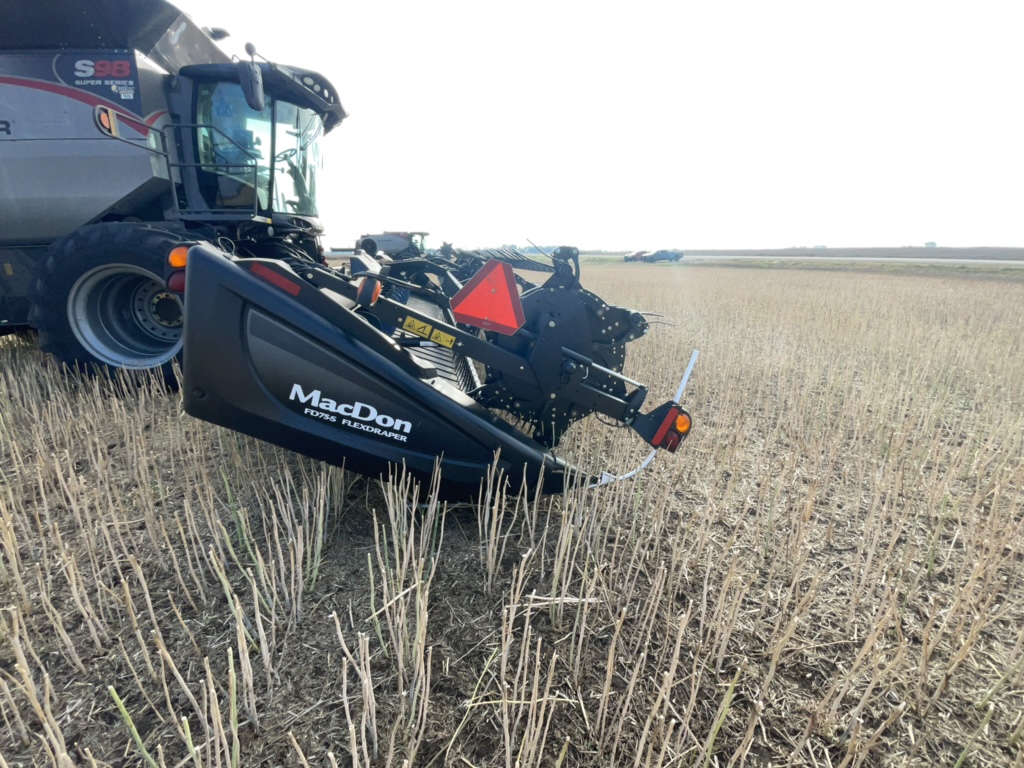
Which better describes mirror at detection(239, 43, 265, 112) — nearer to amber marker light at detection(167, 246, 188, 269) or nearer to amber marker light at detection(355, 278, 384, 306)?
amber marker light at detection(167, 246, 188, 269)

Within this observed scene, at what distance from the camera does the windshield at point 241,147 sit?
462 centimetres

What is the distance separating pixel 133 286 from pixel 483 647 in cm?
430

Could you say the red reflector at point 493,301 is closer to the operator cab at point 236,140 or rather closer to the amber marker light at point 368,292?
the amber marker light at point 368,292

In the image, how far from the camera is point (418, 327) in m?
2.45

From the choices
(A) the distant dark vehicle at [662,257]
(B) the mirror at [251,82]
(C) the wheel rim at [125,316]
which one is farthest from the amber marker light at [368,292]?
(A) the distant dark vehicle at [662,257]

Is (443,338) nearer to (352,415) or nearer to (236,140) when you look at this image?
(352,415)

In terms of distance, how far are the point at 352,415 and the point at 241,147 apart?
3.77m

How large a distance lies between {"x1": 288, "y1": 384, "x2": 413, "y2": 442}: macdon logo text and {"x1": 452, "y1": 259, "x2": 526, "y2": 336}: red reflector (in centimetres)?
65

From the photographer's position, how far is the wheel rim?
13.3 ft

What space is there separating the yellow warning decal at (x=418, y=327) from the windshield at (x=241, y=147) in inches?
126

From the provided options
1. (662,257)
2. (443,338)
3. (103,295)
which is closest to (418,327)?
(443,338)

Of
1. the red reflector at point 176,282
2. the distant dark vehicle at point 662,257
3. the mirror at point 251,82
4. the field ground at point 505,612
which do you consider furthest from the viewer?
the distant dark vehicle at point 662,257

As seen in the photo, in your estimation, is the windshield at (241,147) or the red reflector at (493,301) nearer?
the red reflector at (493,301)

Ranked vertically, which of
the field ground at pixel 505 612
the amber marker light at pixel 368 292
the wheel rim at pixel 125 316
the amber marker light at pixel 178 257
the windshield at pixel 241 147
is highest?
the windshield at pixel 241 147
